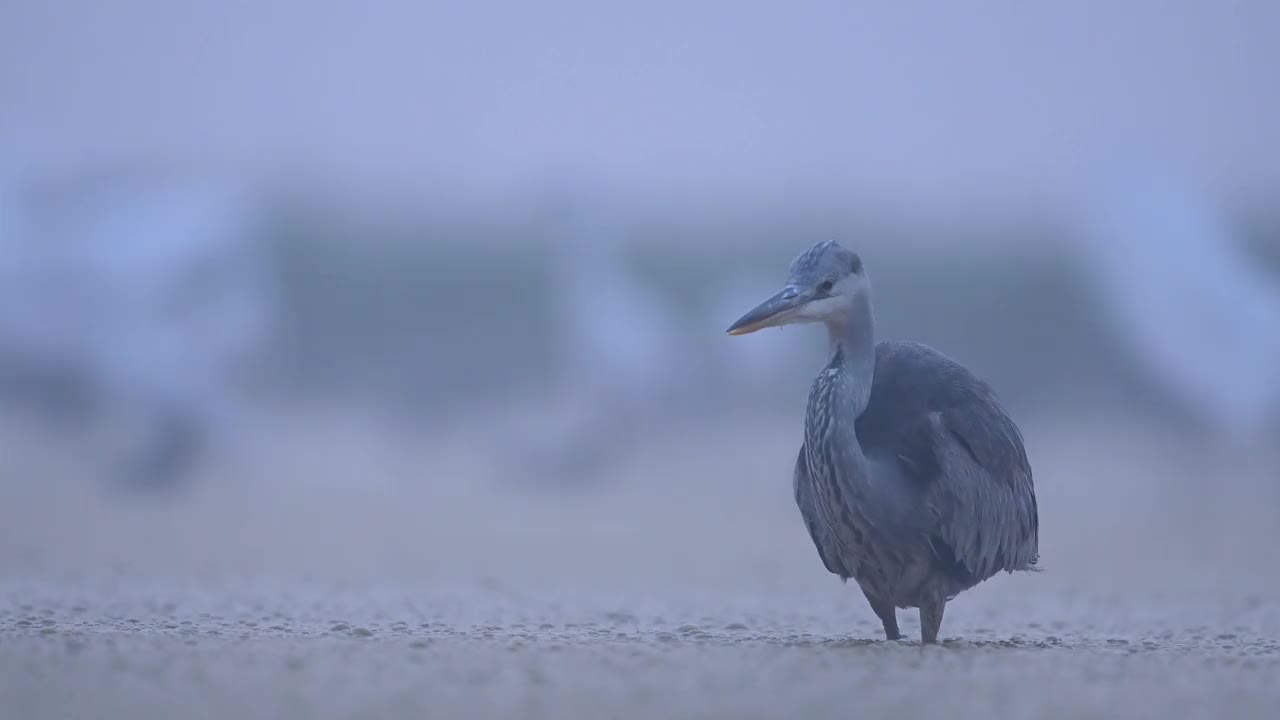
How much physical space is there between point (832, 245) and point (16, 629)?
2920 mm

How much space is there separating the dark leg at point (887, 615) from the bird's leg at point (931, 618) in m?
0.12

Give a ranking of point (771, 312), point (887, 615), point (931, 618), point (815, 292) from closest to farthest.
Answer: point (771, 312), point (815, 292), point (931, 618), point (887, 615)

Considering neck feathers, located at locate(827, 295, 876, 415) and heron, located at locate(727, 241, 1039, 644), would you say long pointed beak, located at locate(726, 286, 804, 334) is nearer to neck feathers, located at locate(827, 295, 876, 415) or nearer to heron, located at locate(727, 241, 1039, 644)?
heron, located at locate(727, 241, 1039, 644)

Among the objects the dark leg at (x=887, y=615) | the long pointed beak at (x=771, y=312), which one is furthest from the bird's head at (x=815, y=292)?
the dark leg at (x=887, y=615)

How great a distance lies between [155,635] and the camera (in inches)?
185

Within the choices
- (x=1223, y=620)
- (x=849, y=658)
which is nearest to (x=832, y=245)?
(x=849, y=658)

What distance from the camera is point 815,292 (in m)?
4.88

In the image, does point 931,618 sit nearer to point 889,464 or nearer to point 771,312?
point 889,464

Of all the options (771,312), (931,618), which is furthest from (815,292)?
(931,618)

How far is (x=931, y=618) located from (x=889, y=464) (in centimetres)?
56

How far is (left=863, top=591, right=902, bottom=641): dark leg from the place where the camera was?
507 cm

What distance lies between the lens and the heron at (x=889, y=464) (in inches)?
189

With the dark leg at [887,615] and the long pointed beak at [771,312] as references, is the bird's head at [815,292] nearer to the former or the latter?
the long pointed beak at [771,312]

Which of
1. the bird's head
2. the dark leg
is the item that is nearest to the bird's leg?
the dark leg
